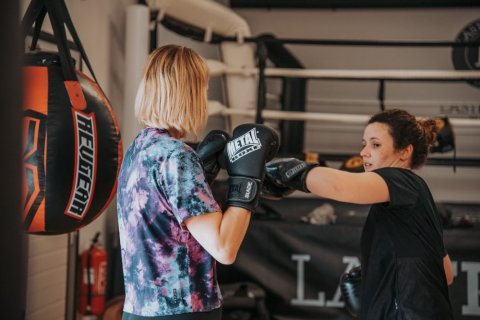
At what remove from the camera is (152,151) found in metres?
1.27

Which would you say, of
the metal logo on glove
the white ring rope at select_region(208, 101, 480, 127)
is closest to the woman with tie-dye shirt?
the metal logo on glove

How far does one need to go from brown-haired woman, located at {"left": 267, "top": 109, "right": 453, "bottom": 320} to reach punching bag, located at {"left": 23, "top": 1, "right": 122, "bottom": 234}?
0.54 metres

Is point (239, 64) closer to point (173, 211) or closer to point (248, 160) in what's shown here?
point (248, 160)

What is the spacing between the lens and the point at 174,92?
127cm

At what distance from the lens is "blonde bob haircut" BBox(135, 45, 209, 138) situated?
50.2 inches

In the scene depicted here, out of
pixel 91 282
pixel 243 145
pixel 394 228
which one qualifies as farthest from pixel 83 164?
pixel 91 282

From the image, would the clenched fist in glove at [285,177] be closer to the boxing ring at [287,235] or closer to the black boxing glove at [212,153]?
the black boxing glove at [212,153]

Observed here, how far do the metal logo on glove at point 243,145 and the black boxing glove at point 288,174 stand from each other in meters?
0.24

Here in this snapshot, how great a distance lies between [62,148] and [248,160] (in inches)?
24.2

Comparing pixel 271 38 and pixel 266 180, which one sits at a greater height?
pixel 271 38

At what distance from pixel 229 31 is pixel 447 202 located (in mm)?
2628

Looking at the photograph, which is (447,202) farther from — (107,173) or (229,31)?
(107,173)

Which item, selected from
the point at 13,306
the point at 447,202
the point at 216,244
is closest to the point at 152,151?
the point at 216,244

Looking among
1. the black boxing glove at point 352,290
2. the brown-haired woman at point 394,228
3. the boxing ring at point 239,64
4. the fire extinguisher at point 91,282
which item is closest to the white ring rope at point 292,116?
the boxing ring at point 239,64
